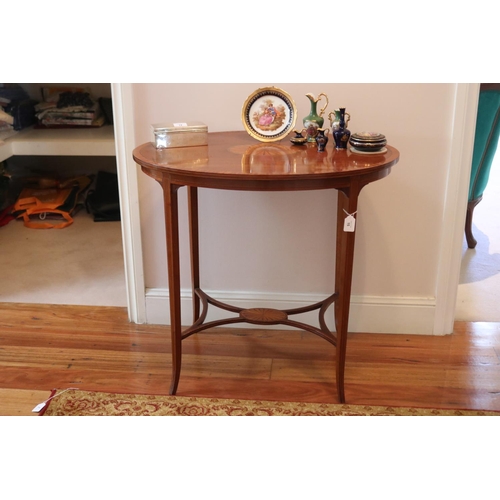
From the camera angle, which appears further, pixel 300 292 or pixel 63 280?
pixel 63 280

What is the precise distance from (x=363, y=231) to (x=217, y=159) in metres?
0.77

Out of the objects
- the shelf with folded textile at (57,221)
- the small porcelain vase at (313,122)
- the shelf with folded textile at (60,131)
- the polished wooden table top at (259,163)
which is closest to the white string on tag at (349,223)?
the polished wooden table top at (259,163)

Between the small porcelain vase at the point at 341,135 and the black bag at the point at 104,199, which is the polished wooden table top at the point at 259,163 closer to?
the small porcelain vase at the point at 341,135

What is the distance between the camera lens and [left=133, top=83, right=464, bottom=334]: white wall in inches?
85.0

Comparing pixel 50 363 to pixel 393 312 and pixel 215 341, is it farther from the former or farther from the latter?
pixel 393 312

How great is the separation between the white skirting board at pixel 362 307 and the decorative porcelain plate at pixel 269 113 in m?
0.69

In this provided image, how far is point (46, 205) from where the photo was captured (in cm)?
365

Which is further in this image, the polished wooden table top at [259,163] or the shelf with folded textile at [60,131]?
the shelf with folded textile at [60,131]

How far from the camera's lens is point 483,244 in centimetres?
335

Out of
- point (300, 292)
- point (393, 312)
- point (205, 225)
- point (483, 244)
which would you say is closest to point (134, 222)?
point (205, 225)

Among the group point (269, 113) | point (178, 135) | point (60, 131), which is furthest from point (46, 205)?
point (269, 113)

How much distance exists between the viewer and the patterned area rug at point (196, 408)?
191 centimetres

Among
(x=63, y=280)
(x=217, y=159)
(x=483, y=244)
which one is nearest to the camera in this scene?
(x=217, y=159)

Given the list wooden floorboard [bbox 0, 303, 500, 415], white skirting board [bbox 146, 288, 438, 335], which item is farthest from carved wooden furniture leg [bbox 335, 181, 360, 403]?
white skirting board [bbox 146, 288, 438, 335]
